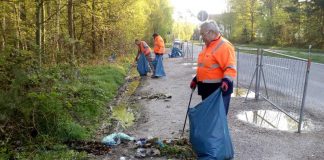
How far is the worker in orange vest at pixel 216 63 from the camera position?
516cm

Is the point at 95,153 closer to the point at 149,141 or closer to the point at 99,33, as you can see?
the point at 149,141

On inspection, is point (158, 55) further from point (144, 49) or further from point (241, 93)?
point (241, 93)

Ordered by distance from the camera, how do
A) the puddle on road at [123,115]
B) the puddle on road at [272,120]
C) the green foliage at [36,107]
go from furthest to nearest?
the puddle on road at [123,115] → the puddle on road at [272,120] → the green foliage at [36,107]

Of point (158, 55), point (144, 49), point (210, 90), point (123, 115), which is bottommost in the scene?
point (123, 115)

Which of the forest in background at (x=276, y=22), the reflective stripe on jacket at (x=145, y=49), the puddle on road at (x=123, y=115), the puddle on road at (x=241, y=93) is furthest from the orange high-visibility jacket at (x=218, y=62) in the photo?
the forest in background at (x=276, y=22)

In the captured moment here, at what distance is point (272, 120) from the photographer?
7.88 m

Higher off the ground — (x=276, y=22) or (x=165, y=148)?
(x=276, y=22)

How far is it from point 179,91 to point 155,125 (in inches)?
168

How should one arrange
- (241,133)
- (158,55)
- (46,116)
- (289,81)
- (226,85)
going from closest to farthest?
(226,85)
(46,116)
(241,133)
(289,81)
(158,55)

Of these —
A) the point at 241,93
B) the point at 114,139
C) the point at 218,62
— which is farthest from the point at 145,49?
the point at 218,62

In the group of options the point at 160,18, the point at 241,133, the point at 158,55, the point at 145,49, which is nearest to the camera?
the point at 241,133

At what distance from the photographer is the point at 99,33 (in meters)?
22.9

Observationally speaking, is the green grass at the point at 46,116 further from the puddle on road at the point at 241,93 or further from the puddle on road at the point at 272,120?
the puddle on road at the point at 241,93

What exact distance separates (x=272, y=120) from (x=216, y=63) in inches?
126
